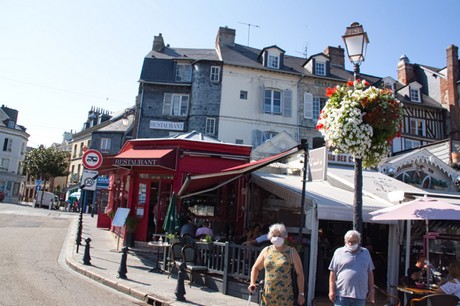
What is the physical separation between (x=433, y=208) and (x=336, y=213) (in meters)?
2.02

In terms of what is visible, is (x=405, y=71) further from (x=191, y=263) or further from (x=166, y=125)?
(x=191, y=263)

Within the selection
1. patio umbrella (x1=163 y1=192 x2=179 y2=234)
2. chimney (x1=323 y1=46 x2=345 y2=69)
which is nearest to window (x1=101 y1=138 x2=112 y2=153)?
chimney (x1=323 y1=46 x2=345 y2=69)

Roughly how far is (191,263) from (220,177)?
7.24 feet

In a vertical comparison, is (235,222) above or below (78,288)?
above

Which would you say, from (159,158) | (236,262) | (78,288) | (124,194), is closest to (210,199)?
Answer: (159,158)

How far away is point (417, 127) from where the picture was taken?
2950 cm

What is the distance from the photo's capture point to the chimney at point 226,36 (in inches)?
1120

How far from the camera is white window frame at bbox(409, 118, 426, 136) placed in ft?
96.3

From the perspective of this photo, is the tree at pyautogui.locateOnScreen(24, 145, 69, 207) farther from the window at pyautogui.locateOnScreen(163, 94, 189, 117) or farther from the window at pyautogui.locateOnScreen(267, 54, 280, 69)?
the window at pyautogui.locateOnScreen(267, 54, 280, 69)

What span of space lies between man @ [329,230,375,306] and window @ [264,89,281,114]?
21539 mm

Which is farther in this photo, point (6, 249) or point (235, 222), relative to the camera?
point (235, 222)

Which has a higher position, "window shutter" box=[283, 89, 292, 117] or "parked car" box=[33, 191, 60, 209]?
"window shutter" box=[283, 89, 292, 117]

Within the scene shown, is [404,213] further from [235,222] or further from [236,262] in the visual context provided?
[235,222]

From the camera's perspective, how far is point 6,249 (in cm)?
1137
